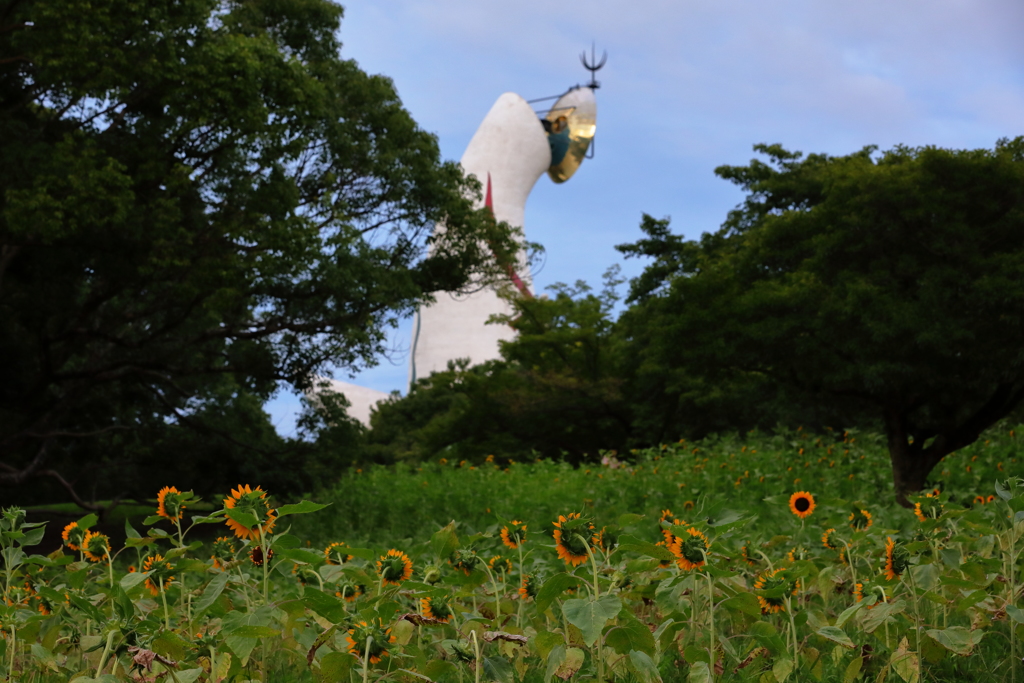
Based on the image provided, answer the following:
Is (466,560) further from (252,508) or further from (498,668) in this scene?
(252,508)

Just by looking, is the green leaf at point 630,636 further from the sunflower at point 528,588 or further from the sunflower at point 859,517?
the sunflower at point 859,517

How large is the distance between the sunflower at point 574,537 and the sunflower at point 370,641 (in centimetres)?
39

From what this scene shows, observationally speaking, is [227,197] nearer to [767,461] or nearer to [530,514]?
[530,514]

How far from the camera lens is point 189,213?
9273mm

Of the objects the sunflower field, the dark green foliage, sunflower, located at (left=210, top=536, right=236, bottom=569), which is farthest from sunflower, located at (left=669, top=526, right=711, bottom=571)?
the dark green foliage

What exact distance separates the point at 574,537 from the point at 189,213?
8.60 m

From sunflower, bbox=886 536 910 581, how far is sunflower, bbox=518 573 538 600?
0.90m

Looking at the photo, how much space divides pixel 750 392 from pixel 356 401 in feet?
84.0

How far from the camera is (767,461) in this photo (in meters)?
9.41

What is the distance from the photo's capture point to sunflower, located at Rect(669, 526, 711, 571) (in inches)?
75.2

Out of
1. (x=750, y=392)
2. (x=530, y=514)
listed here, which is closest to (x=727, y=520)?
(x=530, y=514)

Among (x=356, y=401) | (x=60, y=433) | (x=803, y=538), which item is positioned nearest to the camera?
(x=803, y=538)

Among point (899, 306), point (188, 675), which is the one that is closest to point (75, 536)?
point (188, 675)

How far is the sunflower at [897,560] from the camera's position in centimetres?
205
